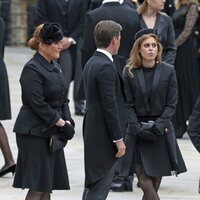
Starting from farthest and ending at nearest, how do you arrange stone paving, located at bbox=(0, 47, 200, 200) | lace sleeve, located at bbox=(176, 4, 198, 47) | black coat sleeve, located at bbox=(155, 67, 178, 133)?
lace sleeve, located at bbox=(176, 4, 198, 47) → stone paving, located at bbox=(0, 47, 200, 200) → black coat sleeve, located at bbox=(155, 67, 178, 133)

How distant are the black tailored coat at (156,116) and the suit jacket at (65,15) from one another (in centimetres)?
527

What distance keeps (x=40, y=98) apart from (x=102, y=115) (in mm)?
508

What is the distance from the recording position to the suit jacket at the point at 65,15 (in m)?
13.8

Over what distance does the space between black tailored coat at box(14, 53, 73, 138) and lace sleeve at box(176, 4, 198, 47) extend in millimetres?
5303

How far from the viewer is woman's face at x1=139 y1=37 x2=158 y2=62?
28.5ft

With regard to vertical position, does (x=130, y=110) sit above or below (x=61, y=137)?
below

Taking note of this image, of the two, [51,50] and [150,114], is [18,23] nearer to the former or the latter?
[150,114]

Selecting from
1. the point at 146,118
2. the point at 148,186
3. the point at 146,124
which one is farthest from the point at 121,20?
the point at 148,186

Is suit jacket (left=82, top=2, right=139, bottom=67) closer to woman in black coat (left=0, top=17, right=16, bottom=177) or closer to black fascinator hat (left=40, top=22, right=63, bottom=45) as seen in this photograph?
woman in black coat (left=0, top=17, right=16, bottom=177)

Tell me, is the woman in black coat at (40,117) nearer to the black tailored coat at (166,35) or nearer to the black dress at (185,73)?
the black tailored coat at (166,35)

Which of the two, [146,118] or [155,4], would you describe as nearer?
[146,118]

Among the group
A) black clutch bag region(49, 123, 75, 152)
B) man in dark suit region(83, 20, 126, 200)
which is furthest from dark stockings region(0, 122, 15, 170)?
black clutch bag region(49, 123, 75, 152)

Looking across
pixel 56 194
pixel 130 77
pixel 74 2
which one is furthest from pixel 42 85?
pixel 74 2

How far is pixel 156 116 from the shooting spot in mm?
8703
